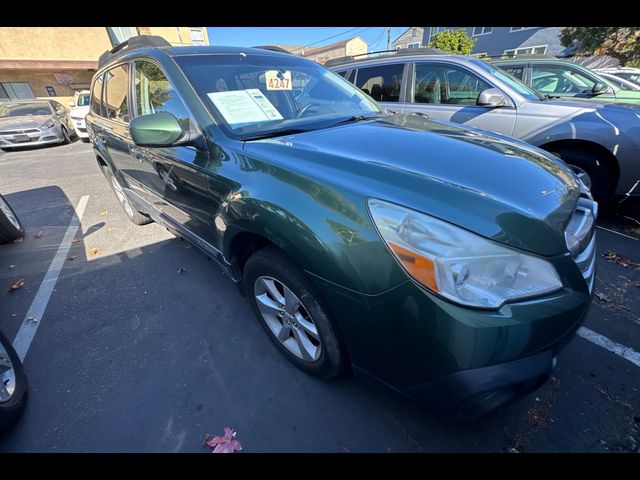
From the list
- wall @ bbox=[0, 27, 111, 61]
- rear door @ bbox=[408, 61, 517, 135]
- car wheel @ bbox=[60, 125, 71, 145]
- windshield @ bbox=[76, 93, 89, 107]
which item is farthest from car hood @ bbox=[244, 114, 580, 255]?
wall @ bbox=[0, 27, 111, 61]

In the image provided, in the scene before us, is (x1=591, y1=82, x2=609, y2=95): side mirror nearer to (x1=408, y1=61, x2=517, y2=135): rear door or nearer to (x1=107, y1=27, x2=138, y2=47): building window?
(x1=408, y1=61, x2=517, y2=135): rear door

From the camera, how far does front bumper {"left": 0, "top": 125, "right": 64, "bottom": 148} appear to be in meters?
9.27

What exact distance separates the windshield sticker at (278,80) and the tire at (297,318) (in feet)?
4.21

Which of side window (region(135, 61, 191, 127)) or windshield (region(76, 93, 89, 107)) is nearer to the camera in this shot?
side window (region(135, 61, 191, 127))

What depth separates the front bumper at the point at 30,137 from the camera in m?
9.27

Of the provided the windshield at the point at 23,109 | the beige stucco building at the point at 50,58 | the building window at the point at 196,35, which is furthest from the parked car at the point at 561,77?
the building window at the point at 196,35

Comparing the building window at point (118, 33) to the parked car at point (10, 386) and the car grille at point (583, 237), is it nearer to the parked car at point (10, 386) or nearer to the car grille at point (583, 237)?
the parked car at point (10, 386)

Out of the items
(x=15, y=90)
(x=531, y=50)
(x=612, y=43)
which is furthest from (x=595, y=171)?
(x=15, y=90)

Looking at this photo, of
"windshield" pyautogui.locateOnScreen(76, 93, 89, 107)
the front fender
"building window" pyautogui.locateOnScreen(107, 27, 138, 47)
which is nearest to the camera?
the front fender

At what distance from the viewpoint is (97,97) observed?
3.58 metres

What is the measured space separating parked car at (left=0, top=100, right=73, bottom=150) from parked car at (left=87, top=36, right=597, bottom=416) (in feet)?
35.6

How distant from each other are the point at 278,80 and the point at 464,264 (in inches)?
75.9

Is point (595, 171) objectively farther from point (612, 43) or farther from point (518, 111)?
point (612, 43)

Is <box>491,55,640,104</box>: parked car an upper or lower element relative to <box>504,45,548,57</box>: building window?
upper
